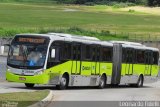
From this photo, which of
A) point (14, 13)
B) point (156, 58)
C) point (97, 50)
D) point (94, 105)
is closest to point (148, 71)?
point (156, 58)

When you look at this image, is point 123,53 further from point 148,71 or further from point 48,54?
point 48,54

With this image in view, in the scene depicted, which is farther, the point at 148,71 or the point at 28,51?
the point at 148,71

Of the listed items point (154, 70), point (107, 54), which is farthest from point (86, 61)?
point (154, 70)

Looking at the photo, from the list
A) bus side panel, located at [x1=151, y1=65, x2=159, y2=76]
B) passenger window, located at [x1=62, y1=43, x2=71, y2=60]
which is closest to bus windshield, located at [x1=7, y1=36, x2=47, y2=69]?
passenger window, located at [x1=62, y1=43, x2=71, y2=60]

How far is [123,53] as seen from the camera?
39.6 metres

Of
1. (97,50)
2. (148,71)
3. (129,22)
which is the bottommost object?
(129,22)

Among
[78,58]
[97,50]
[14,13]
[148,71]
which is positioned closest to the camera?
[78,58]

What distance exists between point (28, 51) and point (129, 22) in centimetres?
10678

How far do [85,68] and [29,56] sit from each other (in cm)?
493

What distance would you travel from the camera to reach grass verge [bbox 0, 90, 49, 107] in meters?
20.3

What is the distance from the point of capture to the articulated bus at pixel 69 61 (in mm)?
30203

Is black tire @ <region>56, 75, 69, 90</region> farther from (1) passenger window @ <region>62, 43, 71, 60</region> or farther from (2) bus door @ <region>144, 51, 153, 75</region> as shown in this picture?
(2) bus door @ <region>144, 51, 153, 75</region>

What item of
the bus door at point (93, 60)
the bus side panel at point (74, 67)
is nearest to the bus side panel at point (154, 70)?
the bus door at point (93, 60)

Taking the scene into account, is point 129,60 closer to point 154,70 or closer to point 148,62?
point 148,62
